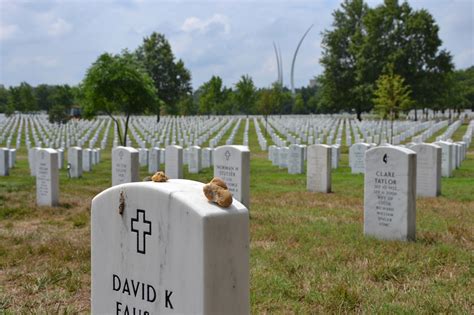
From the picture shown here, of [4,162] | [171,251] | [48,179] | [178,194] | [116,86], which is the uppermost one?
[116,86]

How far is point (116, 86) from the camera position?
2327cm

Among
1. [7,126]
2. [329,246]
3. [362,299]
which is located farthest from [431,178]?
[7,126]

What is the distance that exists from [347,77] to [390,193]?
52.3 meters

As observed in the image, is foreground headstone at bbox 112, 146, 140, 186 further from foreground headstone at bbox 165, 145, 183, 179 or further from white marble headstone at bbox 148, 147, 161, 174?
white marble headstone at bbox 148, 147, 161, 174

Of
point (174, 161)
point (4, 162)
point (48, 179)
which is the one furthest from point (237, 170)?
point (4, 162)

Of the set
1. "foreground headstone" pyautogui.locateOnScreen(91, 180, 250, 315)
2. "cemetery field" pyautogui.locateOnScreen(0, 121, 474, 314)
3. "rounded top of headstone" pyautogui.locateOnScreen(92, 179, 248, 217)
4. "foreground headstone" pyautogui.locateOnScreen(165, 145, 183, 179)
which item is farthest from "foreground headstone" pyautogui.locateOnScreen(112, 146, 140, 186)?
"rounded top of headstone" pyautogui.locateOnScreen(92, 179, 248, 217)

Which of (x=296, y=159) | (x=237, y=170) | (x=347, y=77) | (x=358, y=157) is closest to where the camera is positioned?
(x=237, y=170)

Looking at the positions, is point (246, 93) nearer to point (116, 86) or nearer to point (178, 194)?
point (116, 86)

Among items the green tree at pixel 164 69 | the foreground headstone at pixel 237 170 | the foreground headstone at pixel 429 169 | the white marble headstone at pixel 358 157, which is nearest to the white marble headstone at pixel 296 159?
the white marble headstone at pixel 358 157

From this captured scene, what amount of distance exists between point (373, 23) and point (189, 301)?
55.8 meters

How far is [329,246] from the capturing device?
21.7ft

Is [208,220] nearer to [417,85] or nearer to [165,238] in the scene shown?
[165,238]

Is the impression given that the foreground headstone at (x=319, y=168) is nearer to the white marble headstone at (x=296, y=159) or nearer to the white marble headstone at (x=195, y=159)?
the white marble headstone at (x=296, y=159)

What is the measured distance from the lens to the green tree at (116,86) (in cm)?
2302
